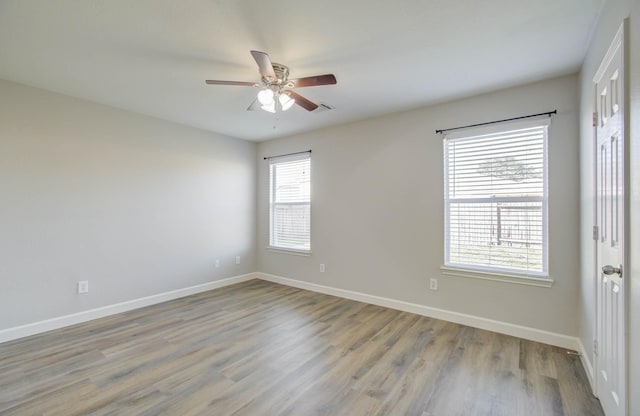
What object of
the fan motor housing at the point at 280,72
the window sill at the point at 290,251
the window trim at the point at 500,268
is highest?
the fan motor housing at the point at 280,72

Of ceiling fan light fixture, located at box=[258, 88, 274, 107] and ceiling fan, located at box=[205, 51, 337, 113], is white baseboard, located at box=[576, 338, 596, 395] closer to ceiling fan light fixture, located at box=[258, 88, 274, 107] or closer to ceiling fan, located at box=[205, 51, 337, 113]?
ceiling fan, located at box=[205, 51, 337, 113]

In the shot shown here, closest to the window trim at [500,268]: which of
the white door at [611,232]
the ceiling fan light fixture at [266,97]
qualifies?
the white door at [611,232]

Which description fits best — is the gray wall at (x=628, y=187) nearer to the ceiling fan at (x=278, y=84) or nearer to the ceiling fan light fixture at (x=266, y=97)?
the ceiling fan at (x=278, y=84)

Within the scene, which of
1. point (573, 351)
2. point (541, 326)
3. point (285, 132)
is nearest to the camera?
point (573, 351)

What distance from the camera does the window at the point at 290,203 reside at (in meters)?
4.75

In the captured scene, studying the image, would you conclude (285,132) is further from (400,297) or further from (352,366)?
(352,366)

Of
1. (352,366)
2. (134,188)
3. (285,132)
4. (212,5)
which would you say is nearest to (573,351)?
(352,366)

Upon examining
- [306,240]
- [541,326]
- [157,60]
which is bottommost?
[541,326]

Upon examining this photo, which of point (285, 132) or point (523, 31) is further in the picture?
point (285, 132)

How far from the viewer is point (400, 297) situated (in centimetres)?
370

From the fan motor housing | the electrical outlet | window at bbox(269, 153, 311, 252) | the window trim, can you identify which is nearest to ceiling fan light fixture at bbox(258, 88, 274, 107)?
the fan motor housing

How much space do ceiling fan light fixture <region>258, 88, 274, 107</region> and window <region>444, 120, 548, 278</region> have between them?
2.11 meters

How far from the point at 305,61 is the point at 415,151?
1803mm

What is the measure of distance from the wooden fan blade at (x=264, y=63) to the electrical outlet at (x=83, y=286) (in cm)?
315
